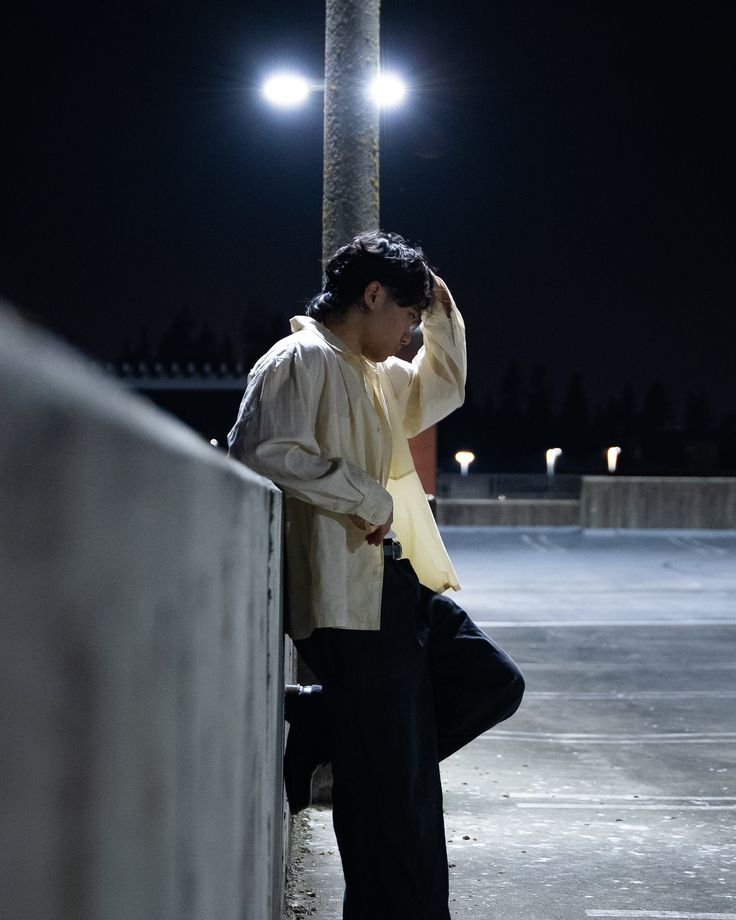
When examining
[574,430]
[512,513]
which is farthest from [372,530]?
[574,430]

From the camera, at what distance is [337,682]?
2.72 m

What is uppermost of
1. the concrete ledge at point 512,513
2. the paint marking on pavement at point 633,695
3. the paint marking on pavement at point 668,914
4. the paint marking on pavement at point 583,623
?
the concrete ledge at point 512,513

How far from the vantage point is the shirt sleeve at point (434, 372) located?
10.8 feet

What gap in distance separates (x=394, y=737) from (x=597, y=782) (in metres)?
2.77

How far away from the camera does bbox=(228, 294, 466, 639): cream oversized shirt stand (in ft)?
8.63

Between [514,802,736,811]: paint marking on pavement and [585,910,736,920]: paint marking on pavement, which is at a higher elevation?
[585,910,736,920]: paint marking on pavement

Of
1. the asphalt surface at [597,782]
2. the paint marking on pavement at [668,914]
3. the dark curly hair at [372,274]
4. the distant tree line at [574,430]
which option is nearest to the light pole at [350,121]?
the dark curly hair at [372,274]

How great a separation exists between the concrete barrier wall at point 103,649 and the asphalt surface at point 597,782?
2735 millimetres

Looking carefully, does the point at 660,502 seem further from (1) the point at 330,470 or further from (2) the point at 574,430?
(2) the point at 574,430

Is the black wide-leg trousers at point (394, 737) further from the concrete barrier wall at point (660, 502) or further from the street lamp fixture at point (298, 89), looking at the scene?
the concrete barrier wall at point (660, 502)

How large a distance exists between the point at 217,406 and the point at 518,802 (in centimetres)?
2376

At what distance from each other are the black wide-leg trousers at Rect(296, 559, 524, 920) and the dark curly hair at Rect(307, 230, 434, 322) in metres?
0.76

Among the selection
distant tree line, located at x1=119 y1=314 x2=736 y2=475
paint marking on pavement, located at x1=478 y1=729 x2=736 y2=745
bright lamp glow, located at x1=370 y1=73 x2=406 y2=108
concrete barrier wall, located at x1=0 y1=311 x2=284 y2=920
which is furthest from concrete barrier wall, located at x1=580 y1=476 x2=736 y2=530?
distant tree line, located at x1=119 y1=314 x2=736 y2=475

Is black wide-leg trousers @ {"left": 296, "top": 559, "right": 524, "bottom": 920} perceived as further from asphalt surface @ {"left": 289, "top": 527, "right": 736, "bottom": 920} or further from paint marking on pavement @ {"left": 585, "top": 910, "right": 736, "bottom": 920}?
paint marking on pavement @ {"left": 585, "top": 910, "right": 736, "bottom": 920}
